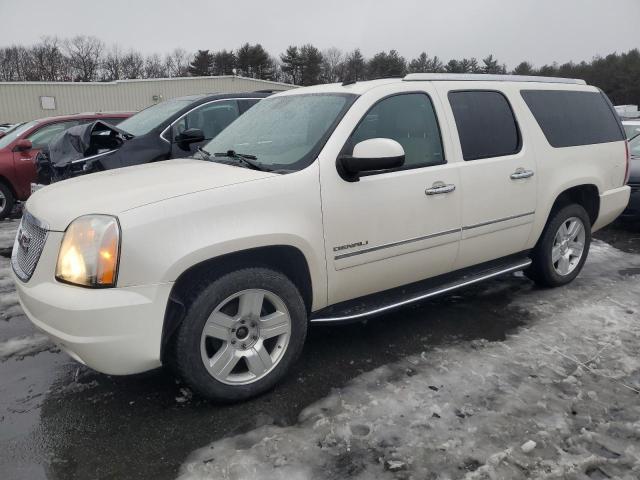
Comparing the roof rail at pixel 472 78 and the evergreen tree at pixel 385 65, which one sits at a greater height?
the evergreen tree at pixel 385 65

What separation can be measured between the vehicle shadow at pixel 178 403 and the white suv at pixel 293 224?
188mm

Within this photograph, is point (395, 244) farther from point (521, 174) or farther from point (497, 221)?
point (521, 174)

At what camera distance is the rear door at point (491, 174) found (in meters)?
3.70

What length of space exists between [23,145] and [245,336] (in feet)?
23.4

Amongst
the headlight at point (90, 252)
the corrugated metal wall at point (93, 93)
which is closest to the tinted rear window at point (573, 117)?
the headlight at point (90, 252)

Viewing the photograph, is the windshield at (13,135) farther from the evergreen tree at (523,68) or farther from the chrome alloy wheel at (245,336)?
the evergreen tree at (523,68)

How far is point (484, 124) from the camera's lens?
12.7 ft

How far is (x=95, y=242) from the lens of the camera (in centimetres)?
244

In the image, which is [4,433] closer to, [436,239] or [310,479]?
[310,479]

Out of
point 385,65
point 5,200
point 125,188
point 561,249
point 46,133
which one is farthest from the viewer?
point 385,65

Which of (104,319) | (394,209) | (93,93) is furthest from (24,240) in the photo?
(93,93)

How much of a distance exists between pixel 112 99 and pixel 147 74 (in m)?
47.7

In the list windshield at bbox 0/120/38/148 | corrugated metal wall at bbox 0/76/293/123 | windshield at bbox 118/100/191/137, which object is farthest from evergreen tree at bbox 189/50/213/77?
windshield at bbox 118/100/191/137

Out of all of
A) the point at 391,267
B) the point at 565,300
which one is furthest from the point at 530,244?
the point at 391,267
